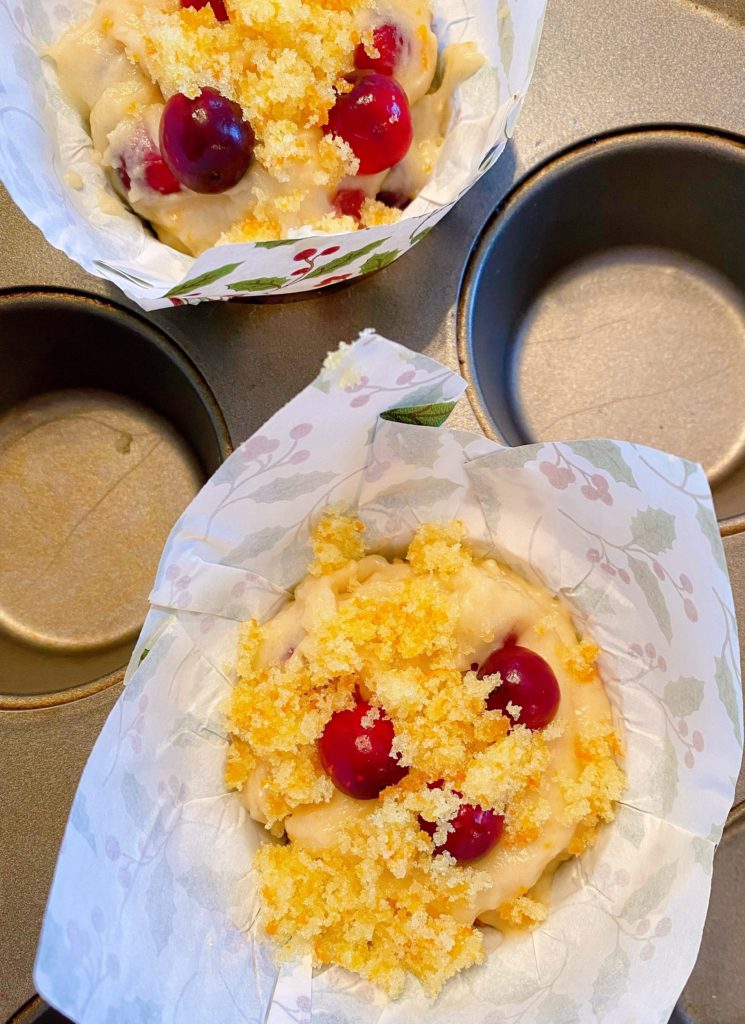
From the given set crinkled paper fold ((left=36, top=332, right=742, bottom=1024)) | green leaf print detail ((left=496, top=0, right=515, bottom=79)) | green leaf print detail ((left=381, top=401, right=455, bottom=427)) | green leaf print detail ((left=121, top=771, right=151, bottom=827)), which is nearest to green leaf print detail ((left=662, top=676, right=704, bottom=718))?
crinkled paper fold ((left=36, top=332, right=742, bottom=1024))

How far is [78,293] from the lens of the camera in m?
1.00

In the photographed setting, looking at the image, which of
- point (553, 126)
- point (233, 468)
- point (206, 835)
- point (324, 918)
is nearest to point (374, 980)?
point (324, 918)

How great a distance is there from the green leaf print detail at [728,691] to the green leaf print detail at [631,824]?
14cm

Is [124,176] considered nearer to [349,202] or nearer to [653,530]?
[349,202]

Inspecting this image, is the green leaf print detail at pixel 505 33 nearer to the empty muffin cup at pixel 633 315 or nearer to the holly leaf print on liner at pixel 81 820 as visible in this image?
the empty muffin cup at pixel 633 315

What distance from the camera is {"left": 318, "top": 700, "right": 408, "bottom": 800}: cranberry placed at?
2.60 feet

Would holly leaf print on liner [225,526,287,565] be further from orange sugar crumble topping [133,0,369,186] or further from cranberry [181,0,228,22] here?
cranberry [181,0,228,22]

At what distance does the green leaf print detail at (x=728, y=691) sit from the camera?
29.8 inches

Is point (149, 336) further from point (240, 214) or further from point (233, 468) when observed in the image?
point (233, 468)

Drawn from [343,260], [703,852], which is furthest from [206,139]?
[703,852]

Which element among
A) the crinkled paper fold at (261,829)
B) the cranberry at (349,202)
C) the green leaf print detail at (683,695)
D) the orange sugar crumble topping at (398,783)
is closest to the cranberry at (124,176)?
the cranberry at (349,202)

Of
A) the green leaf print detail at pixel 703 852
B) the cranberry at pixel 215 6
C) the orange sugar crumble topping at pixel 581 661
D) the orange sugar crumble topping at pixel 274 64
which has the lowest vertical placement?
the green leaf print detail at pixel 703 852

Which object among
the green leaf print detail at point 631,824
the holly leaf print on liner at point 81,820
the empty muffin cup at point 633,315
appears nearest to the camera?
the holly leaf print on liner at point 81,820

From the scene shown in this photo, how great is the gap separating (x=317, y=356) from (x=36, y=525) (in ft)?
1.45
